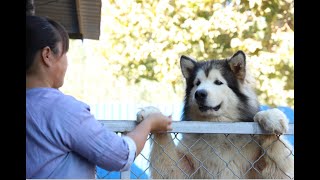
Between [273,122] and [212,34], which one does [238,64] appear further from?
[212,34]

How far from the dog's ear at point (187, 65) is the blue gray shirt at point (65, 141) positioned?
279 cm

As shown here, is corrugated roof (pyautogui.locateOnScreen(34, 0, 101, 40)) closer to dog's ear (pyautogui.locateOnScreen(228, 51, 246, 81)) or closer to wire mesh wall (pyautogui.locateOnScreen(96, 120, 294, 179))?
dog's ear (pyautogui.locateOnScreen(228, 51, 246, 81))

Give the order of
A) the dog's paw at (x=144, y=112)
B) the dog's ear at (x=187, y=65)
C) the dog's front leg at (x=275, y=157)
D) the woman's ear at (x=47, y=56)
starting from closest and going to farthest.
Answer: the woman's ear at (x=47, y=56) < the dog's paw at (x=144, y=112) < the dog's front leg at (x=275, y=157) < the dog's ear at (x=187, y=65)

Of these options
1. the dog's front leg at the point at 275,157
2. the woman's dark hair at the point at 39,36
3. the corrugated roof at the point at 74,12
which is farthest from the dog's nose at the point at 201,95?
the corrugated roof at the point at 74,12

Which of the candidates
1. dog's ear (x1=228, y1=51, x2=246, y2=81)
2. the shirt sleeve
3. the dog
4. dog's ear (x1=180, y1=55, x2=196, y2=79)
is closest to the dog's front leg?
the dog

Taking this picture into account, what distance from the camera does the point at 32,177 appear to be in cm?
225

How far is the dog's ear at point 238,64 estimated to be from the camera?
472 cm

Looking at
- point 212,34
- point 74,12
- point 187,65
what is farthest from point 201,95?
point 212,34

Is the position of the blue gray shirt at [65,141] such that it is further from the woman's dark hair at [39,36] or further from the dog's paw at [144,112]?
the dog's paw at [144,112]

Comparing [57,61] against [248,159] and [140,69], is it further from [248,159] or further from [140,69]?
[140,69]

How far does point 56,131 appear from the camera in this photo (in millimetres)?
2207

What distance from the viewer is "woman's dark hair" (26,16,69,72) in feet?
7.54
